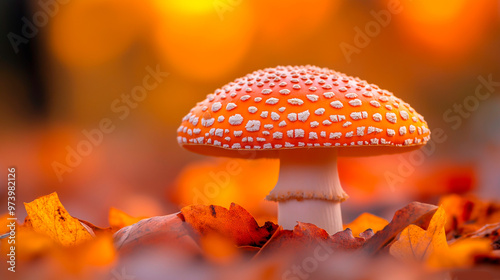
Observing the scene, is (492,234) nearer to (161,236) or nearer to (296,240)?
(296,240)

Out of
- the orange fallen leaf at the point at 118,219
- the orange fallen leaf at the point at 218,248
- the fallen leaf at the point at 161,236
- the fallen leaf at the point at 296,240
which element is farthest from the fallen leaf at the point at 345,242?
the orange fallen leaf at the point at 118,219

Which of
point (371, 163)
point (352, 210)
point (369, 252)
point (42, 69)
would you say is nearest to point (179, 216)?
point (369, 252)

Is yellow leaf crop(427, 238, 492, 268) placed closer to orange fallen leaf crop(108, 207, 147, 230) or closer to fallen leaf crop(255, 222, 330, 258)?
fallen leaf crop(255, 222, 330, 258)

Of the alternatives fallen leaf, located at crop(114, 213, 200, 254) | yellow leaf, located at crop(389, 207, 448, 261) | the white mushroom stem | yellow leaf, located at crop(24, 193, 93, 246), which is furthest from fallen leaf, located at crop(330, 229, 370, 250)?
yellow leaf, located at crop(24, 193, 93, 246)

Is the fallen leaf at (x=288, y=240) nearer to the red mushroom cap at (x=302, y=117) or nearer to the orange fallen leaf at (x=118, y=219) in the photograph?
the red mushroom cap at (x=302, y=117)

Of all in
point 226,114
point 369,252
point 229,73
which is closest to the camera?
point 369,252

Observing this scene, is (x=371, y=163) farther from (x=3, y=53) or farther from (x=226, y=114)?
(x=3, y=53)
